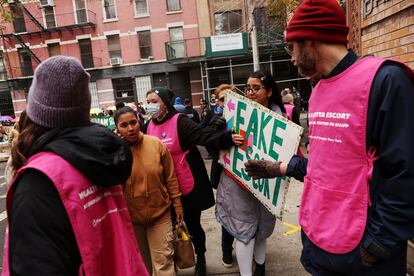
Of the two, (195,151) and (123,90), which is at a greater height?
(123,90)

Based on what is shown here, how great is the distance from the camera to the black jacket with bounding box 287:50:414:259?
133 cm

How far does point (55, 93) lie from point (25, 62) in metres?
27.8

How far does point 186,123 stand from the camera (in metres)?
3.18

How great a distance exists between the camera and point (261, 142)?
2723 mm

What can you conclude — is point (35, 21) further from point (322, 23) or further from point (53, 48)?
point (322, 23)

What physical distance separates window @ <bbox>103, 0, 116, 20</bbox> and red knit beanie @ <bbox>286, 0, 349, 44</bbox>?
79.7ft

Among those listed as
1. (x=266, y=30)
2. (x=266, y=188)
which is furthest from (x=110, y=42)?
(x=266, y=188)

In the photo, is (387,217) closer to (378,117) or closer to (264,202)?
(378,117)

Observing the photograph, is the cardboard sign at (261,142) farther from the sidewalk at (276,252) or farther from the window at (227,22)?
the window at (227,22)

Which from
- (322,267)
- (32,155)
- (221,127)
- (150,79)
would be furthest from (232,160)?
(150,79)

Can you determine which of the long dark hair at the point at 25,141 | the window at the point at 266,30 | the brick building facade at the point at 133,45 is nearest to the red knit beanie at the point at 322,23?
the long dark hair at the point at 25,141

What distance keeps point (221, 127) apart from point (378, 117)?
1784mm

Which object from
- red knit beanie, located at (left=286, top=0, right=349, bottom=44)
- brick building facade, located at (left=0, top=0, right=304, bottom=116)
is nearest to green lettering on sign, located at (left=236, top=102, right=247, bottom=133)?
red knit beanie, located at (left=286, top=0, right=349, bottom=44)

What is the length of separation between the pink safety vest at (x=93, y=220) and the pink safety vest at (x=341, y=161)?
0.91 meters
